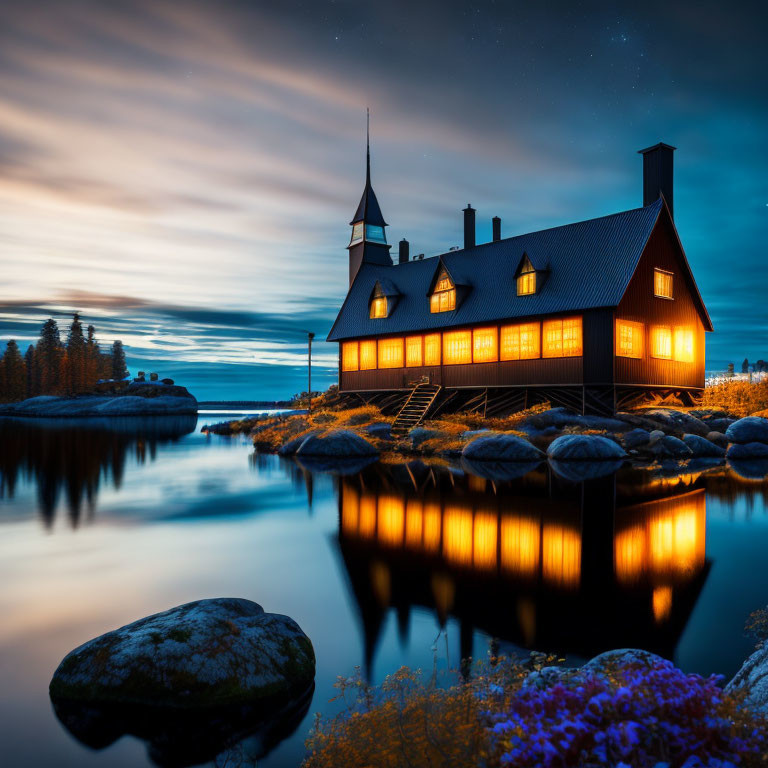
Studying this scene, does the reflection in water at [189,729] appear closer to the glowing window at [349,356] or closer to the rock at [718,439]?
the rock at [718,439]

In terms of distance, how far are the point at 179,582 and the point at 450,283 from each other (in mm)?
28188

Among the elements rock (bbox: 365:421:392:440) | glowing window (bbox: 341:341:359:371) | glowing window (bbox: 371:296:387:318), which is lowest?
rock (bbox: 365:421:392:440)

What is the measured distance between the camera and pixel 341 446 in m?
24.6

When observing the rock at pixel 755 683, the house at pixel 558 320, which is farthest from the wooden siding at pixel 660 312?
the rock at pixel 755 683

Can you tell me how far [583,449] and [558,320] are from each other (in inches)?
380

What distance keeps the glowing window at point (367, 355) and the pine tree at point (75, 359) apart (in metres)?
80.3

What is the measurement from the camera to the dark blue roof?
93.7ft

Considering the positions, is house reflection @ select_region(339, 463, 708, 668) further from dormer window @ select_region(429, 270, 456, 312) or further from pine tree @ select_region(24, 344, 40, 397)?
pine tree @ select_region(24, 344, 40, 397)

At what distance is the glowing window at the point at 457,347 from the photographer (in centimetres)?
3353

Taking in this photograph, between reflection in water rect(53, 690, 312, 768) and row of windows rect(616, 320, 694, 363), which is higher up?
row of windows rect(616, 320, 694, 363)

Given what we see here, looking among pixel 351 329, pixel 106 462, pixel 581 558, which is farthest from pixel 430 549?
pixel 351 329

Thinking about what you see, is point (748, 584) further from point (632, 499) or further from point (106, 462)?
point (106, 462)

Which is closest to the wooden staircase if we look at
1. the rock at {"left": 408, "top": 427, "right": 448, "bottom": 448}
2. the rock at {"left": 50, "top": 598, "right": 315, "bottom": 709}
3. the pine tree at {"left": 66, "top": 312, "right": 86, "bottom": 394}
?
the rock at {"left": 408, "top": 427, "right": 448, "bottom": 448}

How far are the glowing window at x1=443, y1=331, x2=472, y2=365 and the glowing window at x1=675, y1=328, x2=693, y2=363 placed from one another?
427 inches
